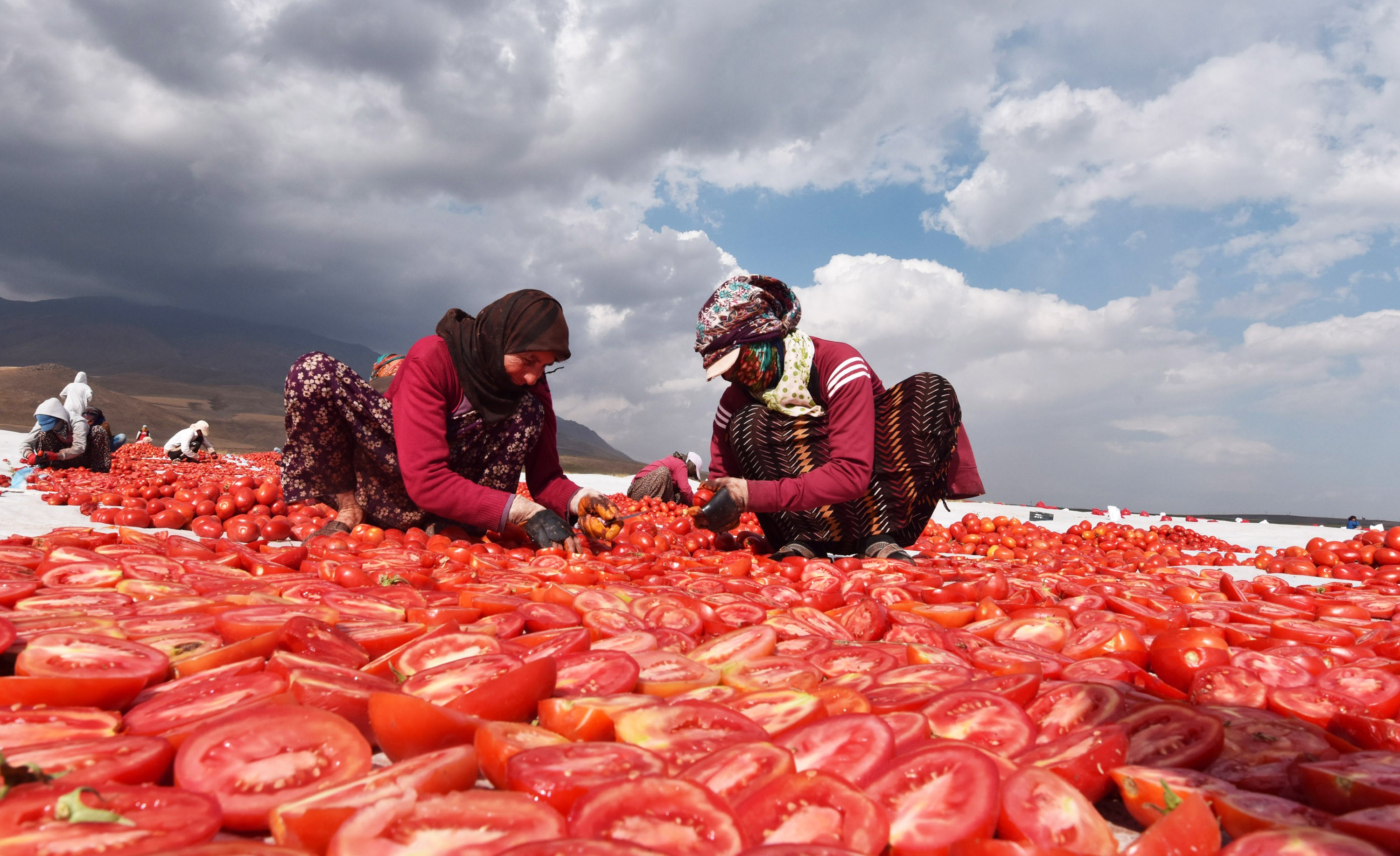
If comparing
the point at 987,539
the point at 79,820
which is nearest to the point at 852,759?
the point at 79,820

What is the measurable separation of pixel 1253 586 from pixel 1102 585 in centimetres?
88

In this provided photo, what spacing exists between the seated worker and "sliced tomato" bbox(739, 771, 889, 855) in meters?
13.6

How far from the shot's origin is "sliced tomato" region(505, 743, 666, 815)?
3.50 ft

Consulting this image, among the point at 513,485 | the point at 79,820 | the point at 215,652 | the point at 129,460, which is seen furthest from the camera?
the point at 129,460

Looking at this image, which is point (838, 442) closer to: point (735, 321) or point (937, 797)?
point (735, 321)

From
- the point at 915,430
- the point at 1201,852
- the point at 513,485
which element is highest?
the point at 915,430

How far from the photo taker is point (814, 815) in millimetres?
1050

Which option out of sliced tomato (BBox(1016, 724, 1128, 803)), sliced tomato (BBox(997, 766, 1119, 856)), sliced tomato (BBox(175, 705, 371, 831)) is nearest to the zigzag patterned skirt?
sliced tomato (BBox(1016, 724, 1128, 803))

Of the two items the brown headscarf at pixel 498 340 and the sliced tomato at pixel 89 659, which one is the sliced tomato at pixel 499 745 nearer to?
the sliced tomato at pixel 89 659

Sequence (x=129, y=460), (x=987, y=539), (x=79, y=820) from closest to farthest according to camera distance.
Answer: (x=79, y=820)
(x=987, y=539)
(x=129, y=460)

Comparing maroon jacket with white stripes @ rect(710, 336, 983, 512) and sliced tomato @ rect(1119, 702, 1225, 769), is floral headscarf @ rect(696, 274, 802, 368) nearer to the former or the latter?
maroon jacket with white stripes @ rect(710, 336, 983, 512)

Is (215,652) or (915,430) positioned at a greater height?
(915,430)

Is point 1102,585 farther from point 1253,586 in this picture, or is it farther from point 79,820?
point 79,820

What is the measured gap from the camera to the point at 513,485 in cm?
465
